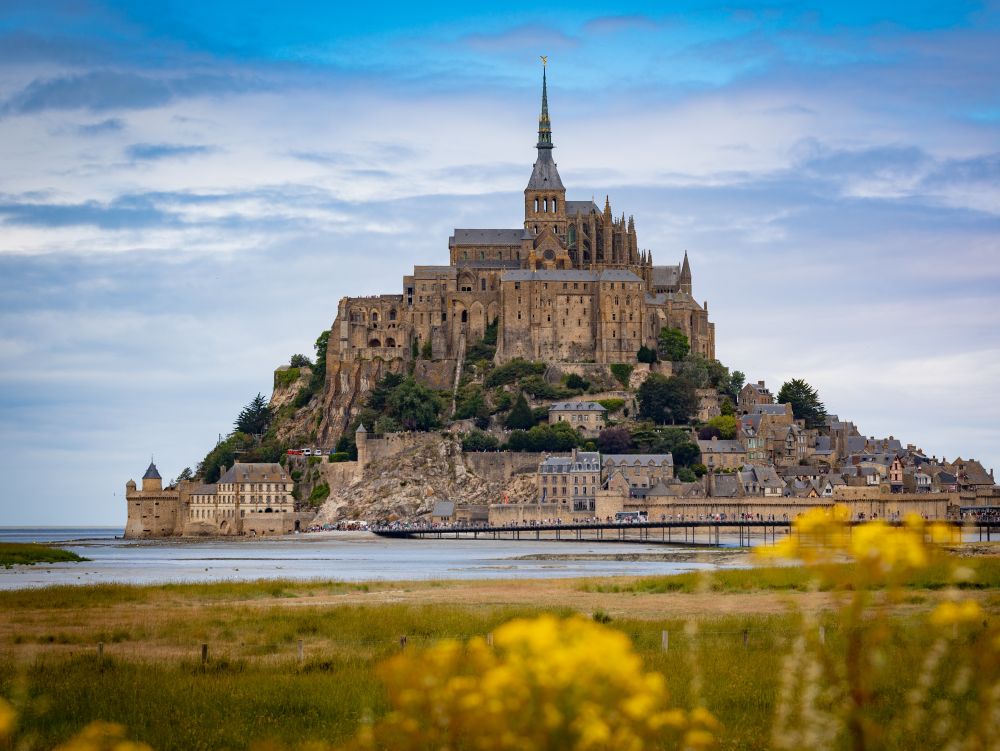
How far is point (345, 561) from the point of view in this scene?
304 ft

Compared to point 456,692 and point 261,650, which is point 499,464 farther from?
point 456,692

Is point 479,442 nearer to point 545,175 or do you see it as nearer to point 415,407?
point 415,407

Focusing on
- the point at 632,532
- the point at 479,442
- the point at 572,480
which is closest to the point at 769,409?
the point at 572,480

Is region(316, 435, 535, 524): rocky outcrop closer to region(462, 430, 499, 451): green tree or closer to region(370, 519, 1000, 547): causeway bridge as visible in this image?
region(462, 430, 499, 451): green tree

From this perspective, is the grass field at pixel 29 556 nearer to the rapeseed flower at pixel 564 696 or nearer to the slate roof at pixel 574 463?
the slate roof at pixel 574 463

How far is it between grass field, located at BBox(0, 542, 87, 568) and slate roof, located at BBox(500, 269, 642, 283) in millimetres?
58271

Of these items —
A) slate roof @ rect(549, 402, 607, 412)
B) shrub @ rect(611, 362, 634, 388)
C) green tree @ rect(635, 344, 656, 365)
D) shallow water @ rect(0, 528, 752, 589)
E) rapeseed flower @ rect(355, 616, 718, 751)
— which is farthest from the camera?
green tree @ rect(635, 344, 656, 365)

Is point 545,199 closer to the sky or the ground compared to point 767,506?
closer to the sky

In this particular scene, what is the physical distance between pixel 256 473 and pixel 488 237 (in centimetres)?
3886

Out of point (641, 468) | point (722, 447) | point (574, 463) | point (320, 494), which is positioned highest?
point (722, 447)

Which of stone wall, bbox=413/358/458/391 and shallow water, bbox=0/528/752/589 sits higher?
stone wall, bbox=413/358/458/391

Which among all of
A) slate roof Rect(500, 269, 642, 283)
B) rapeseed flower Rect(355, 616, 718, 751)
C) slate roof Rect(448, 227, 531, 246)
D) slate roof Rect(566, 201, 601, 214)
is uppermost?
slate roof Rect(566, 201, 601, 214)

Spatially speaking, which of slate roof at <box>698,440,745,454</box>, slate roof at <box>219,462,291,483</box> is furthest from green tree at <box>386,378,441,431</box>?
slate roof at <box>698,440,745,454</box>

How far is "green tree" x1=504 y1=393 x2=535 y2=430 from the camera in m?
140
